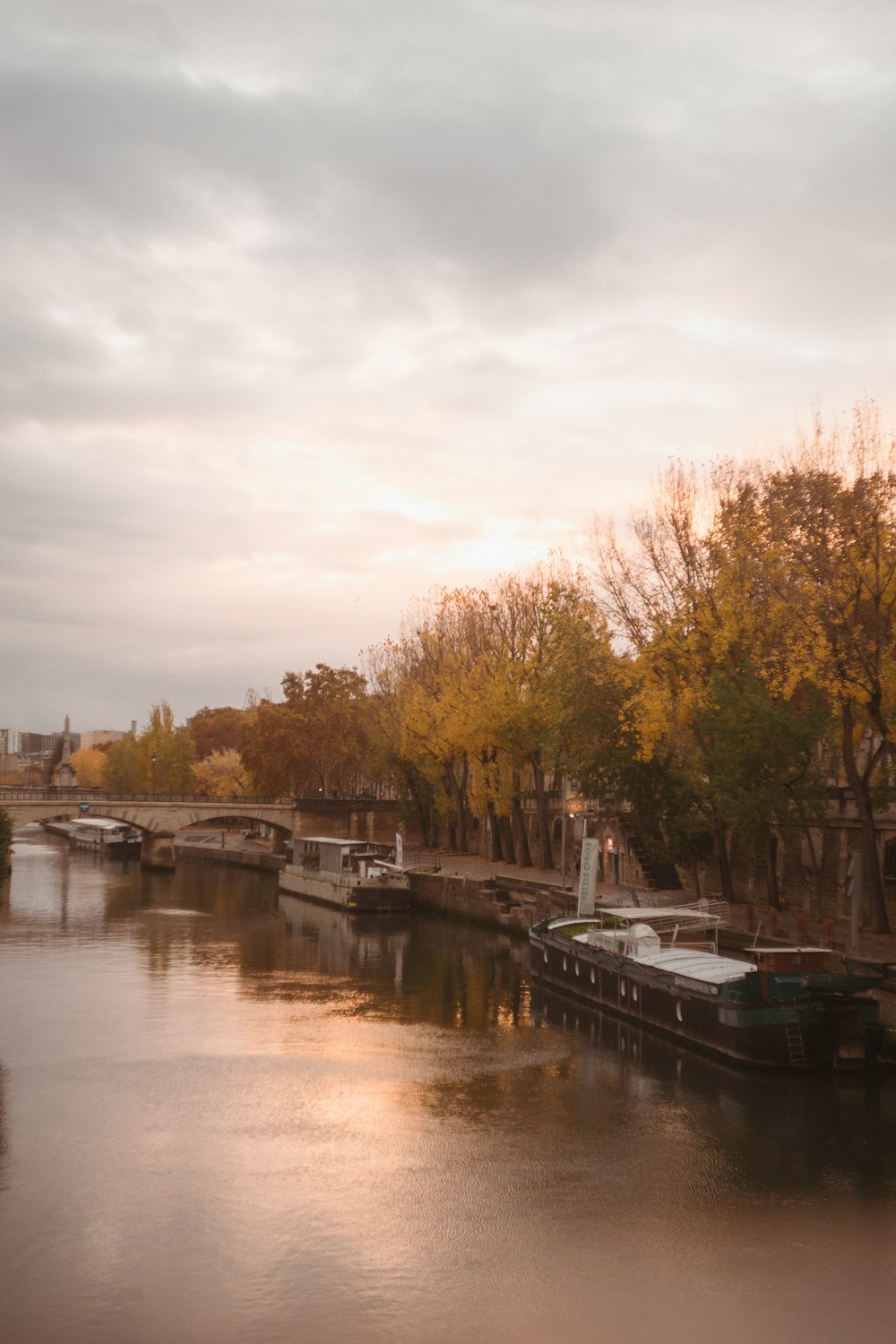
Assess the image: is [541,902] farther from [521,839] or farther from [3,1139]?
[3,1139]

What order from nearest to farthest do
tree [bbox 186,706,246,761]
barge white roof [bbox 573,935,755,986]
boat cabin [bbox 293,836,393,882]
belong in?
barge white roof [bbox 573,935,755,986] < boat cabin [bbox 293,836,393,882] < tree [bbox 186,706,246,761]

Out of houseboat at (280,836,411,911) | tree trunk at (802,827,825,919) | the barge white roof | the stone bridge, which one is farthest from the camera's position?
the stone bridge

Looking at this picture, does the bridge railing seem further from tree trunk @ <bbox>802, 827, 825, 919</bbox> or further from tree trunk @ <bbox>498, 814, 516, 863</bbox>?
tree trunk @ <bbox>802, 827, 825, 919</bbox>

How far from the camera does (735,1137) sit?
1983 cm

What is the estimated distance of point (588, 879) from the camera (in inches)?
1453

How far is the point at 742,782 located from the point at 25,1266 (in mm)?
21898

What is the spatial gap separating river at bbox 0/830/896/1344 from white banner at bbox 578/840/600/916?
482cm

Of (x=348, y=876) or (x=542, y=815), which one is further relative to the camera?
(x=348, y=876)

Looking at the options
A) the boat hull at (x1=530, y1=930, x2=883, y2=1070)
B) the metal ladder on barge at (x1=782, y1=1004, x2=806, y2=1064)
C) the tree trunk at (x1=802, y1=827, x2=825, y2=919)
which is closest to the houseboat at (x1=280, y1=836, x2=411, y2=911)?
the tree trunk at (x1=802, y1=827, x2=825, y2=919)

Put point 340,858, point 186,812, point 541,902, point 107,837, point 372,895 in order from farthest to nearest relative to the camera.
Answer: point 107,837
point 186,812
point 340,858
point 372,895
point 541,902

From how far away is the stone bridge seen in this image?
7225 cm

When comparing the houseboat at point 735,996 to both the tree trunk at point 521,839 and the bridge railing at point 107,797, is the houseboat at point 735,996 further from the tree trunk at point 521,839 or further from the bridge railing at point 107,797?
the bridge railing at point 107,797

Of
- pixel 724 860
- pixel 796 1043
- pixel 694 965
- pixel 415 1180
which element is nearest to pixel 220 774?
pixel 724 860

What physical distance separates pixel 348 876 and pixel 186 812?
24862 millimetres
